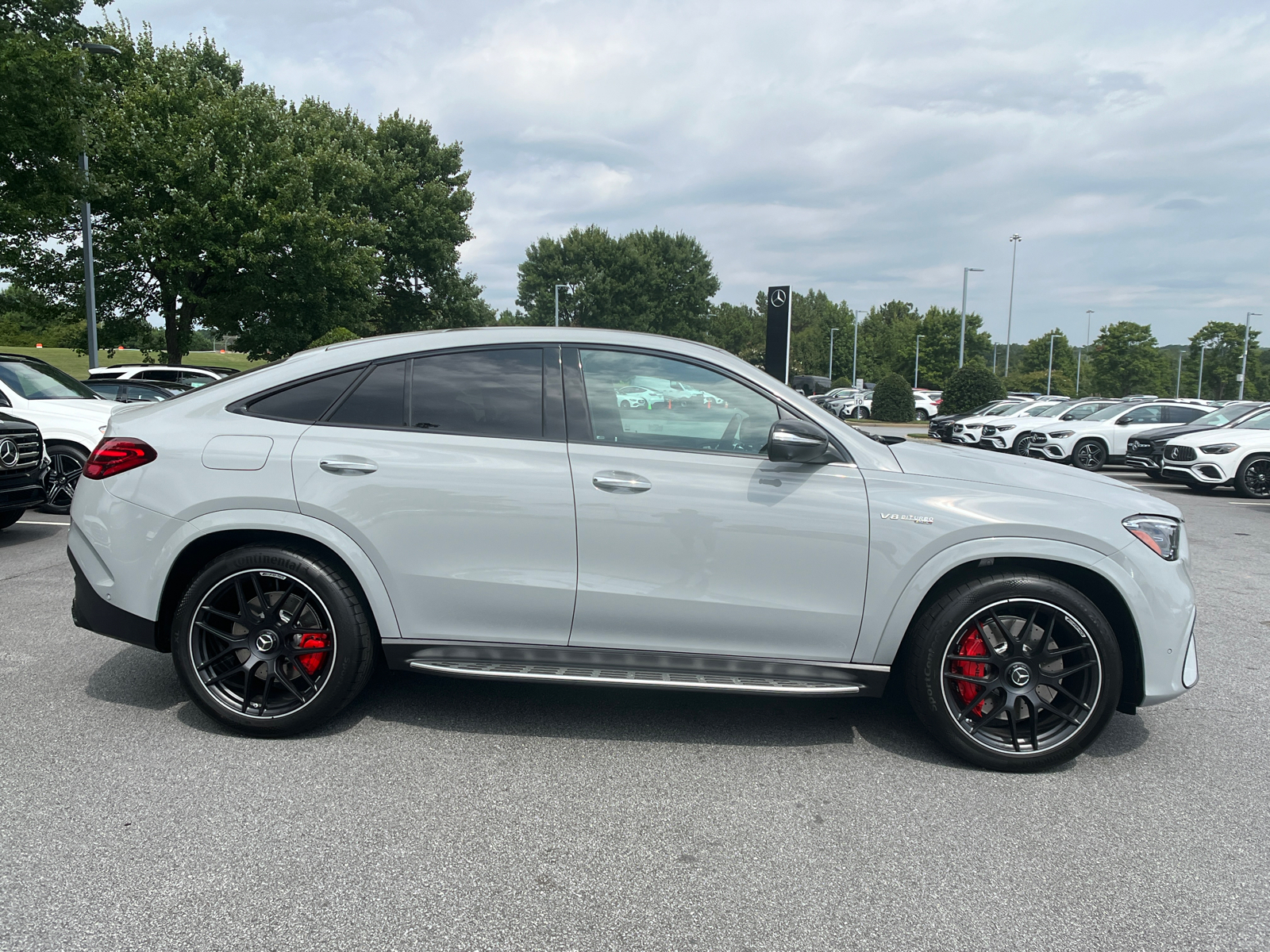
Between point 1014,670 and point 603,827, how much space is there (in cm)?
179

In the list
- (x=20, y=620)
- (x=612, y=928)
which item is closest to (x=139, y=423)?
(x=20, y=620)

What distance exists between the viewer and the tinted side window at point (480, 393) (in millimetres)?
3547

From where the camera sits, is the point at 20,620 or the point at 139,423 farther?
the point at 20,620

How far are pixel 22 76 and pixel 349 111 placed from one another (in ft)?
97.8

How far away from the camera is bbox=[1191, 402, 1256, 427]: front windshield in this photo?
16047mm

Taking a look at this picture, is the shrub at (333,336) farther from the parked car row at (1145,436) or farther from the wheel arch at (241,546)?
the wheel arch at (241,546)

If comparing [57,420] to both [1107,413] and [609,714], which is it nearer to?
[609,714]

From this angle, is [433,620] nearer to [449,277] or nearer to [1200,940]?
[1200,940]

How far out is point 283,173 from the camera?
24.1 meters

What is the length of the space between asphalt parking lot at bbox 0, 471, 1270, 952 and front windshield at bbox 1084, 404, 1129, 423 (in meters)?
16.8

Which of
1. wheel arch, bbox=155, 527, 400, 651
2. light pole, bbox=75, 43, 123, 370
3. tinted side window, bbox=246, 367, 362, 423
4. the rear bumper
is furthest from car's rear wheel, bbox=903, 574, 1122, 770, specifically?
light pole, bbox=75, 43, 123, 370

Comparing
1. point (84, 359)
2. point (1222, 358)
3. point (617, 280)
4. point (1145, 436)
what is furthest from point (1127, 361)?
point (84, 359)

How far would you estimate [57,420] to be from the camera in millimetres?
8836

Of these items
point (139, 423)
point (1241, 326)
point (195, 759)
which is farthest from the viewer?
point (1241, 326)
